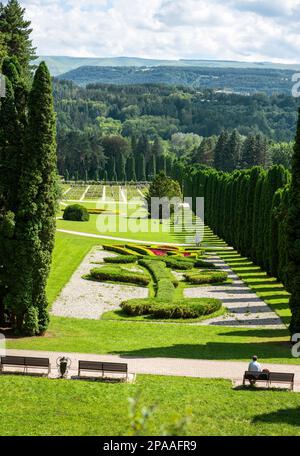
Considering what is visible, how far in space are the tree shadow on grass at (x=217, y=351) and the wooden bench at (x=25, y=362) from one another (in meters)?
3.66

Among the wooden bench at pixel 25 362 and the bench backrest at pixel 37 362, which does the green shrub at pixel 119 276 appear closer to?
the wooden bench at pixel 25 362

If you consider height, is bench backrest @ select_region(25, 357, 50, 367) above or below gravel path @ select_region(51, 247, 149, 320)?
above

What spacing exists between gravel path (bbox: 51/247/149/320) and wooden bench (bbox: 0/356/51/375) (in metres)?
10.7

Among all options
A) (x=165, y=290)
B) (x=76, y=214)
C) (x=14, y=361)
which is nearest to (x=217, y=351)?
(x=14, y=361)

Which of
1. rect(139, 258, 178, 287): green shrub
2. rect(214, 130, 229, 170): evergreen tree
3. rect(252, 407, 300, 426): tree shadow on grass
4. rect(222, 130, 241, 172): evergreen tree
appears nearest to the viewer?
rect(252, 407, 300, 426): tree shadow on grass

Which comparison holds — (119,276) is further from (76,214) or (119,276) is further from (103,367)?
(76,214)

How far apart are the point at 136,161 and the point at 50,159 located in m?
128

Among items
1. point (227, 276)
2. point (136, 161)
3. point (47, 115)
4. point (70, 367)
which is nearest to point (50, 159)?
point (47, 115)

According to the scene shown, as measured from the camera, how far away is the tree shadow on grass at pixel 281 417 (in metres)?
15.5

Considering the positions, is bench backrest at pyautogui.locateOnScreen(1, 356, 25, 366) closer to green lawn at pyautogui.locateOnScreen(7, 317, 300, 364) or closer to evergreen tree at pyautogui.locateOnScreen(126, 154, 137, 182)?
green lawn at pyautogui.locateOnScreen(7, 317, 300, 364)

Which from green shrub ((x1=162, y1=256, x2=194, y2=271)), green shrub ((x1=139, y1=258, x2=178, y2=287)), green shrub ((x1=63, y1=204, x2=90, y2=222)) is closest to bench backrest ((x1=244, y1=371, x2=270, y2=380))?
green shrub ((x1=139, y1=258, x2=178, y2=287))

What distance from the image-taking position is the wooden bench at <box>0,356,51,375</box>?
62.7 ft

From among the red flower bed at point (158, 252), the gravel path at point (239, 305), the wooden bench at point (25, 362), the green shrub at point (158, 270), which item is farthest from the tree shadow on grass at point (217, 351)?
the red flower bed at point (158, 252)

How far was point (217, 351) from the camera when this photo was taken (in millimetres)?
23266
